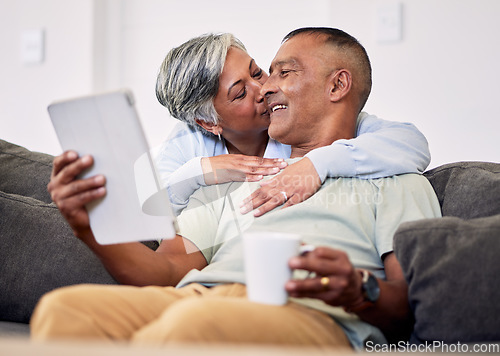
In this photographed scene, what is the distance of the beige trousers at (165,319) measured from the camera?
0.77 m

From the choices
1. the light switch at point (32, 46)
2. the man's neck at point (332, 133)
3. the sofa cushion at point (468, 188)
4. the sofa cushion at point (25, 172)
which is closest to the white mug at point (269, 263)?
the sofa cushion at point (468, 188)

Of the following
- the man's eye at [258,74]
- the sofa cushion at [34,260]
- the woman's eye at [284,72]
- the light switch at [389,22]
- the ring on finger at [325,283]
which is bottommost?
the sofa cushion at [34,260]

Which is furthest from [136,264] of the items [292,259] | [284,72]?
[284,72]

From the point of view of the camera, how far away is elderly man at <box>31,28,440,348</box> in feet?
2.67

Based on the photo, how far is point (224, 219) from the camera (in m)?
1.37

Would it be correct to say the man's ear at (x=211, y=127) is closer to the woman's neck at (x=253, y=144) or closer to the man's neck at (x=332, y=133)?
the woman's neck at (x=253, y=144)

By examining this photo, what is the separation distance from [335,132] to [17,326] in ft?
3.17

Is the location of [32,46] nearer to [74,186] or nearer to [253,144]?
[253,144]

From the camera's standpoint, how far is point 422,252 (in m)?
0.99

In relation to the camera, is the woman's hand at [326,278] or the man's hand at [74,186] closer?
the woman's hand at [326,278]

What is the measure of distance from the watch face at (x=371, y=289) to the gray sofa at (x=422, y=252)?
0.08 metres

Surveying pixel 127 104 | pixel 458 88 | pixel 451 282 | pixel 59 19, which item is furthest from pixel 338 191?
pixel 59 19

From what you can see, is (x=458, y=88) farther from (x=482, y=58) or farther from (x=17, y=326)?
(x=17, y=326)

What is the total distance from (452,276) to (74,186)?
27.7 inches
